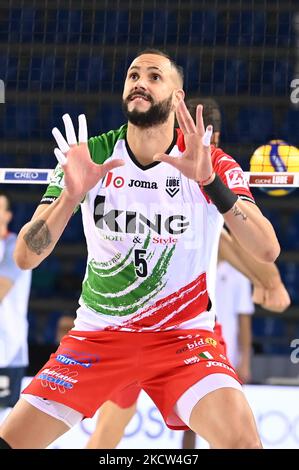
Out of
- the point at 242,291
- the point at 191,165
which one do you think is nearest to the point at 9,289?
the point at 242,291

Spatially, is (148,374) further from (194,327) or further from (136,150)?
(136,150)

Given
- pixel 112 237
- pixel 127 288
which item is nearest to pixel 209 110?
pixel 112 237

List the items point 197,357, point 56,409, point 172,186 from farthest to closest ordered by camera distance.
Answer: point 172,186 → point 197,357 → point 56,409

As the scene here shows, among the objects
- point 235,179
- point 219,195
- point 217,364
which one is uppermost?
point 235,179

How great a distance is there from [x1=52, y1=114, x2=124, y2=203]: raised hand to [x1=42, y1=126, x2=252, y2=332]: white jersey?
35 cm

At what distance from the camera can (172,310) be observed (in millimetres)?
5188

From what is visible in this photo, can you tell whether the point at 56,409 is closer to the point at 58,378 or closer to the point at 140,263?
the point at 58,378

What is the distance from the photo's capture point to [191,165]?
4.81m

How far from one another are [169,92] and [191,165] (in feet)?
2.33

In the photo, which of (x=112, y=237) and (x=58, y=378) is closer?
(x=58, y=378)

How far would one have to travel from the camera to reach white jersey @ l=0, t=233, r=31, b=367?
26.4 feet

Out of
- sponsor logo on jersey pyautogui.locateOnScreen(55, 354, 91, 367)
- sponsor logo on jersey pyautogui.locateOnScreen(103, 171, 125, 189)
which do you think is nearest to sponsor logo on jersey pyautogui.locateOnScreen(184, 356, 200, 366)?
sponsor logo on jersey pyautogui.locateOnScreen(55, 354, 91, 367)

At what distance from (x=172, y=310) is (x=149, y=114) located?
3.09 feet

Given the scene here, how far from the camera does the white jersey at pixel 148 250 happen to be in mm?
5191
